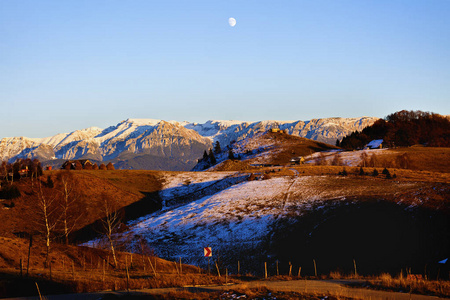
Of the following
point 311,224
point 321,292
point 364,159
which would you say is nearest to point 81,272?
point 321,292

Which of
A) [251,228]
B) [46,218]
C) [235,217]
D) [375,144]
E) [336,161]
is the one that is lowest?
[251,228]

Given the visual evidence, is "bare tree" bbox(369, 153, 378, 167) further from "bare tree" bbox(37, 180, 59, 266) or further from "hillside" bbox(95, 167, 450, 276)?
"bare tree" bbox(37, 180, 59, 266)

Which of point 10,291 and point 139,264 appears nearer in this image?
point 10,291

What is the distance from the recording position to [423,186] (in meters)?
76.9

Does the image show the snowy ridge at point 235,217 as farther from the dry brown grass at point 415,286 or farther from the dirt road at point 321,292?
the dry brown grass at point 415,286

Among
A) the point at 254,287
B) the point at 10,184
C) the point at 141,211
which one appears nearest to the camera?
the point at 254,287

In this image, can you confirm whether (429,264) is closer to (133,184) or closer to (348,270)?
(348,270)

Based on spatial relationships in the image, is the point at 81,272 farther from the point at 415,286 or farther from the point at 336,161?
the point at 336,161

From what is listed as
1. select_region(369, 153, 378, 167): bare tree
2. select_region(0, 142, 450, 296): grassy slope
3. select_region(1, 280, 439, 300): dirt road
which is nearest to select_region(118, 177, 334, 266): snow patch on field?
select_region(0, 142, 450, 296): grassy slope

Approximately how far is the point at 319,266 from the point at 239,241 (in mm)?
16574

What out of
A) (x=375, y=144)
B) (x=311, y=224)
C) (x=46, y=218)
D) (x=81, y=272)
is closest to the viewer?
(x=81, y=272)

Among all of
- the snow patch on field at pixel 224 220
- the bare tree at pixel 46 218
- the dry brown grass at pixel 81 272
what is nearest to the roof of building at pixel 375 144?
the snow patch on field at pixel 224 220

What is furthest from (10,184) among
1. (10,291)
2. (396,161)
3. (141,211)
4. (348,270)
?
(396,161)

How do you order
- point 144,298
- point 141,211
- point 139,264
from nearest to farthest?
point 144,298 → point 139,264 → point 141,211
